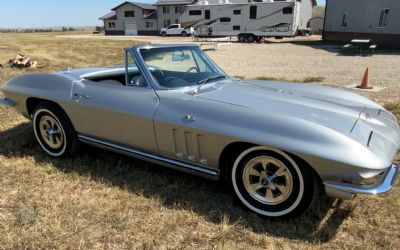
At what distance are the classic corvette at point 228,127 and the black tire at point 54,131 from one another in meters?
0.01

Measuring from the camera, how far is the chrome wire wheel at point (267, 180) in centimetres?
297

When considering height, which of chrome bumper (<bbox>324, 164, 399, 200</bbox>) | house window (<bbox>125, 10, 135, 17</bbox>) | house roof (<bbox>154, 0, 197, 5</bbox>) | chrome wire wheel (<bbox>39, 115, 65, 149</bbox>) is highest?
house roof (<bbox>154, 0, 197, 5</bbox>)

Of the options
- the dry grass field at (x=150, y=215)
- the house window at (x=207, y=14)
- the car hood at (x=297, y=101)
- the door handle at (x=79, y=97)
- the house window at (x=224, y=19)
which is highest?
the house window at (x=207, y=14)

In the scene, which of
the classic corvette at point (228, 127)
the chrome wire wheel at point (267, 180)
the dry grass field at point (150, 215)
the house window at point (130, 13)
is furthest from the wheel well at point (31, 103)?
the house window at point (130, 13)

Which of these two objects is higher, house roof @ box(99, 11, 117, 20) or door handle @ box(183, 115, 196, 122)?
house roof @ box(99, 11, 117, 20)

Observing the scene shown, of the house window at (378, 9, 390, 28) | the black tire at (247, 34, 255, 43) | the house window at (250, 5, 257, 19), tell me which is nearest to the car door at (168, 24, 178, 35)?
the house window at (250, 5, 257, 19)

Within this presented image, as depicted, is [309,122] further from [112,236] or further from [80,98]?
A: [80,98]

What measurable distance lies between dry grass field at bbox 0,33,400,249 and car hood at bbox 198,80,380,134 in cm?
82

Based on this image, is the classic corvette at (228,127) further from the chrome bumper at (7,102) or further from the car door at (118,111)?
the chrome bumper at (7,102)

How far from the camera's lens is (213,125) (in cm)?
313

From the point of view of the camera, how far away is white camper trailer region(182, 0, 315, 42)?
31922 mm

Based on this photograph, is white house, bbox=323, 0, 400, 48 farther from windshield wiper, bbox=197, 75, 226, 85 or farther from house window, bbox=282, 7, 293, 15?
windshield wiper, bbox=197, 75, 226, 85

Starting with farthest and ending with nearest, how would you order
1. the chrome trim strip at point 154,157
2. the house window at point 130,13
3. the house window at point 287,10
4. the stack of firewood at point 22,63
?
1. the house window at point 130,13
2. the house window at point 287,10
3. the stack of firewood at point 22,63
4. the chrome trim strip at point 154,157

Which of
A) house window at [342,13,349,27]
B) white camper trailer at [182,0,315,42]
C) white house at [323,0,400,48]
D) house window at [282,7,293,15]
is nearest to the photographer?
white house at [323,0,400,48]
